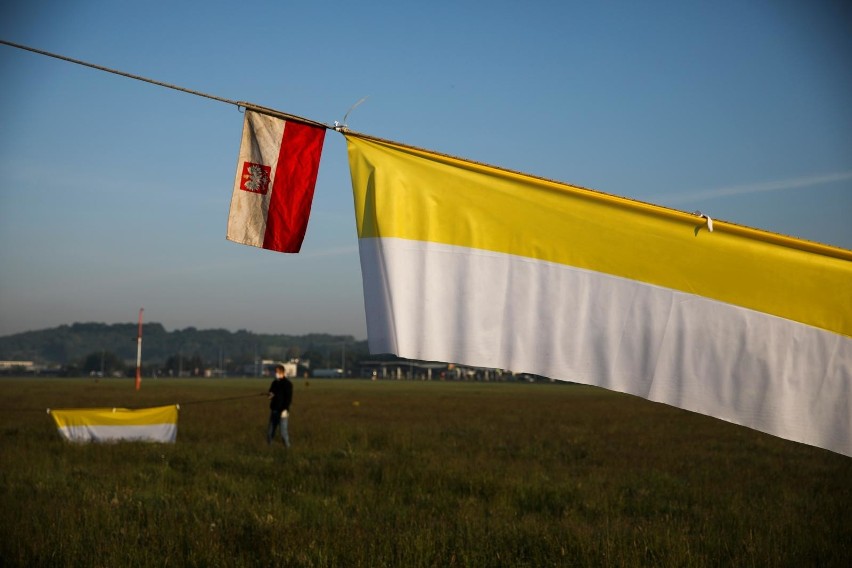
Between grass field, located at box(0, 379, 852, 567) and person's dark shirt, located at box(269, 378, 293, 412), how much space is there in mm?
1075

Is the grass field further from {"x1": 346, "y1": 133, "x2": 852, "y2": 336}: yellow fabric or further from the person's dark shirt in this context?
{"x1": 346, "y1": 133, "x2": 852, "y2": 336}: yellow fabric

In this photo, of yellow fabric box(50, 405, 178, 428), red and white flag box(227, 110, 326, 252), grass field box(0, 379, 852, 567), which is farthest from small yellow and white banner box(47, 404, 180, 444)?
red and white flag box(227, 110, 326, 252)

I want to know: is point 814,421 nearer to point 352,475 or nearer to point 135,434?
point 352,475

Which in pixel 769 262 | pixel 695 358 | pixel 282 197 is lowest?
pixel 695 358

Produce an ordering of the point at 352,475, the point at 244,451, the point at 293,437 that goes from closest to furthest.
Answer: the point at 352,475
the point at 244,451
the point at 293,437

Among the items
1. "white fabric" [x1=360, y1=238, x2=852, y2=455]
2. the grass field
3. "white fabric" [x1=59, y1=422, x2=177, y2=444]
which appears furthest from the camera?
"white fabric" [x1=59, y1=422, x2=177, y2=444]

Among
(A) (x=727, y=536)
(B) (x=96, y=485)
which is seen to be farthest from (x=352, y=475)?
(A) (x=727, y=536)

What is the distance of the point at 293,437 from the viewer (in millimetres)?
23906

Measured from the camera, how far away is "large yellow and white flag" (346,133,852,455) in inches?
165

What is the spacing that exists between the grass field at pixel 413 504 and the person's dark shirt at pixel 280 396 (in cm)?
108

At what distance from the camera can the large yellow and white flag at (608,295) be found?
420 cm

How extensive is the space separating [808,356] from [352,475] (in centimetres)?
1164

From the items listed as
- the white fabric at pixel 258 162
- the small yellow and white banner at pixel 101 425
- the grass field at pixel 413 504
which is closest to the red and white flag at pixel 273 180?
the white fabric at pixel 258 162

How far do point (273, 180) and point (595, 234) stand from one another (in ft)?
6.49
